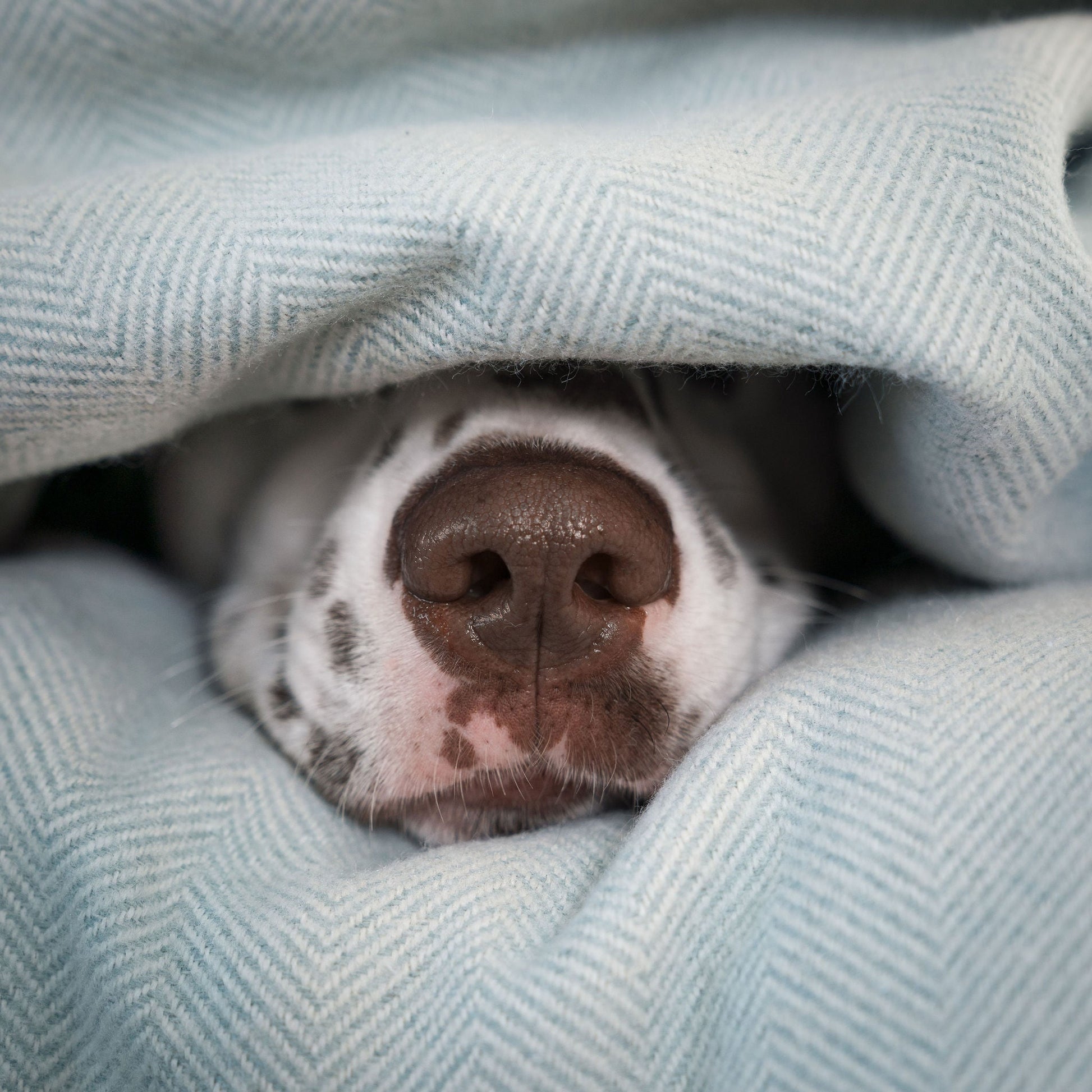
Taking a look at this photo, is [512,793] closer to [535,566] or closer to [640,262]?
[535,566]

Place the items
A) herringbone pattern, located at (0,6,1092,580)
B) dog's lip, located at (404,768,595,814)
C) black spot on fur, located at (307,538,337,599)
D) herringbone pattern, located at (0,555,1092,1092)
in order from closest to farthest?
herringbone pattern, located at (0,555,1092,1092) < herringbone pattern, located at (0,6,1092,580) < dog's lip, located at (404,768,595,814) < black spot on fur, located at (307,538,337,599)

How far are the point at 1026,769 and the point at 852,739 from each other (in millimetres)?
100

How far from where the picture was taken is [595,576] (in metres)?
0.70

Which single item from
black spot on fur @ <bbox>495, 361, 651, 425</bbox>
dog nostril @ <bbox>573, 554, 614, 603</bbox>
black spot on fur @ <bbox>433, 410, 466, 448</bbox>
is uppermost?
black spot on fur @ <bbox>495, 361, 651, 425</bbox>

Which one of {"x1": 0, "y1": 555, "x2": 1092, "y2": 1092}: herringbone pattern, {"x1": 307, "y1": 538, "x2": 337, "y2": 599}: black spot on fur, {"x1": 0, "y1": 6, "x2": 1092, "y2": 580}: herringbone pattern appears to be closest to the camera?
{"x1": 0, "y1": 555, "x2": 1092, "y2": 1092}: herringbone pattern

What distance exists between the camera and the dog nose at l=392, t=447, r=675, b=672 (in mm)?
649

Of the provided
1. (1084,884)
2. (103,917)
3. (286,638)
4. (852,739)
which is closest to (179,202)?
(286,638)

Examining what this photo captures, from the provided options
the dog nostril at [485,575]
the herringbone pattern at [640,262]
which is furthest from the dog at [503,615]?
the herringbone pattern at [640,262]

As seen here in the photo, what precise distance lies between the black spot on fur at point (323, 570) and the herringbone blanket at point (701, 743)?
0.48 ft

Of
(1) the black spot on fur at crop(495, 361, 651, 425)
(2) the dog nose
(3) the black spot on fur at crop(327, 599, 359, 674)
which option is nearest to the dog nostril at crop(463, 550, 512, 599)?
(2) the dog nose

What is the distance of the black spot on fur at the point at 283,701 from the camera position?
31.7 inches

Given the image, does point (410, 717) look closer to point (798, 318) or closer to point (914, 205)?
point (798, 318)

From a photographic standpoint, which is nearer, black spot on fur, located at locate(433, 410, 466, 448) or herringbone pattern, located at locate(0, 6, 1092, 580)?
herringbone pattern, located at locate(0, 6, 1092, 580)

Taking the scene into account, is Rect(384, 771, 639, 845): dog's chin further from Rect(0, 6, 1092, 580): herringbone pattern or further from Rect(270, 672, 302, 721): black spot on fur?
Rect(0, 6, 1092, 580): herringbone pattern
